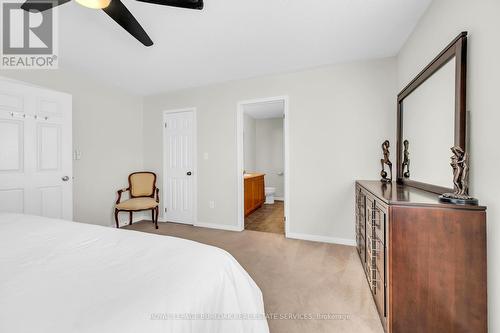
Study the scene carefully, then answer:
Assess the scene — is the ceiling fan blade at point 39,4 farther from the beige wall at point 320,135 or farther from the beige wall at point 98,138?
the beige wall at point 320,135

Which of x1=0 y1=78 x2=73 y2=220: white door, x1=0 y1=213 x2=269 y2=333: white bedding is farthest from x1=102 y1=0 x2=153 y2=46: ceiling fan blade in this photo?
x1=0 y1=78 x2=73 y2=220: white door

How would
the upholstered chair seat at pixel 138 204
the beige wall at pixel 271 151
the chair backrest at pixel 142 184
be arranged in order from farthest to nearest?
1. the beige wall at pixel 271 151
2. the chair backrest at pixel 142 184
3. the upholstered chair seat at pixel 138 204

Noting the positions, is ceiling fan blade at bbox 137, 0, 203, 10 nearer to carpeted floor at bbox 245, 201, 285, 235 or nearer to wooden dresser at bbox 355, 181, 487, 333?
wooden dresser at bbox 355, 181, 487, 333

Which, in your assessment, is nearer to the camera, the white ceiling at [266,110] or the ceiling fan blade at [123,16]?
the ceiling fan blade at [123,16]

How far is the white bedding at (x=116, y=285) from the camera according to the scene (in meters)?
0.59

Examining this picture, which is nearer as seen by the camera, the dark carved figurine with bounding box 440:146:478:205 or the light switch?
the dark carved figurine with bounding box 440:146:478:205

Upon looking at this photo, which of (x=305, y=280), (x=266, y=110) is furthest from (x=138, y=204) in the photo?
(x=266, y=110)

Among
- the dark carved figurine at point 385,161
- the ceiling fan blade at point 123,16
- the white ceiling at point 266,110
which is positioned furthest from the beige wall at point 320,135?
the ceiling fan blade at point 123,16

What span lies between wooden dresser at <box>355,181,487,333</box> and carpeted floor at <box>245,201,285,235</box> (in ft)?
6.64

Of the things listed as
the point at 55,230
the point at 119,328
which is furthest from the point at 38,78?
the point at 119,328

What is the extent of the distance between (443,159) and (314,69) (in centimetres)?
192

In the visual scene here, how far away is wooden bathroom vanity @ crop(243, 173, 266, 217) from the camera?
402cm

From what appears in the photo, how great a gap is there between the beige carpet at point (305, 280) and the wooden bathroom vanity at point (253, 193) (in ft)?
3.26

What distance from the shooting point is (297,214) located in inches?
117
